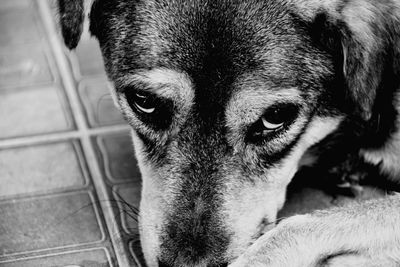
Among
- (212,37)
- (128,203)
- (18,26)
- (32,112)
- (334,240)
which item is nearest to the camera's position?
(212,37)

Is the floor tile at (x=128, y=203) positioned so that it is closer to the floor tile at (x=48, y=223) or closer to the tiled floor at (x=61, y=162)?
the tiled floor at (x=61, y=162)

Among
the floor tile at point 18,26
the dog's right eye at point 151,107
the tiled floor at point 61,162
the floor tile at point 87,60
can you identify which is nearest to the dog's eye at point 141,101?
the dog's right eye at point 151,107

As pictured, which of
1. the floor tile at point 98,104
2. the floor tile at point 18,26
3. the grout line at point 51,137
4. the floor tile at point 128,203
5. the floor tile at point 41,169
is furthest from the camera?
the floor tile at point 18,26

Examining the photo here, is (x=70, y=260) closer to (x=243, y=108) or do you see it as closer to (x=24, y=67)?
(x=243, y=108)

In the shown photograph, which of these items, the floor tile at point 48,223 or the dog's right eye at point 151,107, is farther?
the floor tile at point 48,223

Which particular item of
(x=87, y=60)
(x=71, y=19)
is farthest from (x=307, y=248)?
(x=87, y=60)
